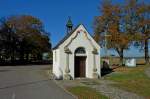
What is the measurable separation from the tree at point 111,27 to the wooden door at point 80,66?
64.7ft

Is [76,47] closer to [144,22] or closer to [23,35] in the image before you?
[144,22]

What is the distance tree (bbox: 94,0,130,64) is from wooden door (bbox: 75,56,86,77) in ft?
64.7

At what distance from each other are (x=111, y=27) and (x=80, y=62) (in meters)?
21.3

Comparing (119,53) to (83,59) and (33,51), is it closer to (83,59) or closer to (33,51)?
(83,59)

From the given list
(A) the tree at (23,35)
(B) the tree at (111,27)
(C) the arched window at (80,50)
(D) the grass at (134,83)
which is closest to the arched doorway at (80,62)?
(C) the arched window at (80,50)

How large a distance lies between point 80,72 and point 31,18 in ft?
179

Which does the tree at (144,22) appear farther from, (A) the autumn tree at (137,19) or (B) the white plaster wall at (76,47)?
(B) the white plaster wall at (76,47)

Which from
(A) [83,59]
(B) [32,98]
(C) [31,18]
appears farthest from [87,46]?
(C) [31,18]

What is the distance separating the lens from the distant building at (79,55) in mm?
38938

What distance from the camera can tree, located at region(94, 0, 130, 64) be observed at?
194 feet

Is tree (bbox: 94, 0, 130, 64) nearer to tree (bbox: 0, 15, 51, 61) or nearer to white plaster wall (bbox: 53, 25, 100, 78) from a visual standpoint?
white plaster wall (bbox: 53, 25, 100, 78)

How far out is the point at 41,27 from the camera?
9506 centimetres

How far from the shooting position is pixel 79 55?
40.0 m

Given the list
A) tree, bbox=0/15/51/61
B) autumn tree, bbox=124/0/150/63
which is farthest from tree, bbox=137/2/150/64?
tree, bbox=0/15/51/61
